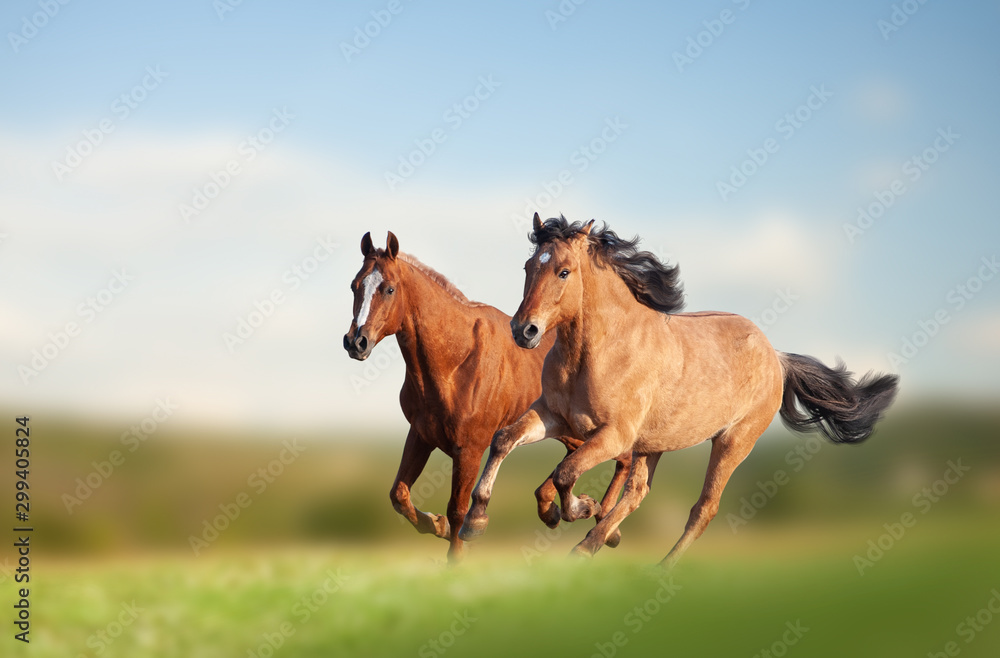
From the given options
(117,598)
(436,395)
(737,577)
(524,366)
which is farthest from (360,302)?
(737,577)

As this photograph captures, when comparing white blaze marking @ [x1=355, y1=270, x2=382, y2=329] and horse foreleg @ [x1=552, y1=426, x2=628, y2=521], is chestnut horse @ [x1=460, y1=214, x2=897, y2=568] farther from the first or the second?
white blaze marking @ [x1=355, y1=270, x2=382, y2=329]

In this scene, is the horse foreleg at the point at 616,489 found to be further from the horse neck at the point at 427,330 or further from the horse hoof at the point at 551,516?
the horse neck at the point at 427,330

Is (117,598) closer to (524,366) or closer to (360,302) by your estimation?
(360,302)

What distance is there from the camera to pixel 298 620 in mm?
6473

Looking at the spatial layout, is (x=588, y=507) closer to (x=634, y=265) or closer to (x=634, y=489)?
(x=634, y=489)

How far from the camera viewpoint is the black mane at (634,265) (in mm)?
8516

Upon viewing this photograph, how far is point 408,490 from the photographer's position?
33.9 ft

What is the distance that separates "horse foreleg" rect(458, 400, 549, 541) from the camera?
8.16 metres

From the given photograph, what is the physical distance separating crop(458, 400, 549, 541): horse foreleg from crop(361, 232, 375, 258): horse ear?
8.42 ft

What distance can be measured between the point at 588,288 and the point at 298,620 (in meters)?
3.64

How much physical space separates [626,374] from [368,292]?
2.65 meters

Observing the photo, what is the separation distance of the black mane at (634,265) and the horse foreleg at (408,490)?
2.85 metres

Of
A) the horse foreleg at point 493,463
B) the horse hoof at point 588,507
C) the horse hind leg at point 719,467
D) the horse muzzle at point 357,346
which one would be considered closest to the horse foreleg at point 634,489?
the horse hoof at point 588,507

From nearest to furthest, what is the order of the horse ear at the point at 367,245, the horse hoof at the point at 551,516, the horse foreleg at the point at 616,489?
A: the horse hoof at the point at 551,516 < the horse ear at the point at 367,245 < the horse foreleg at the point at 616,489
